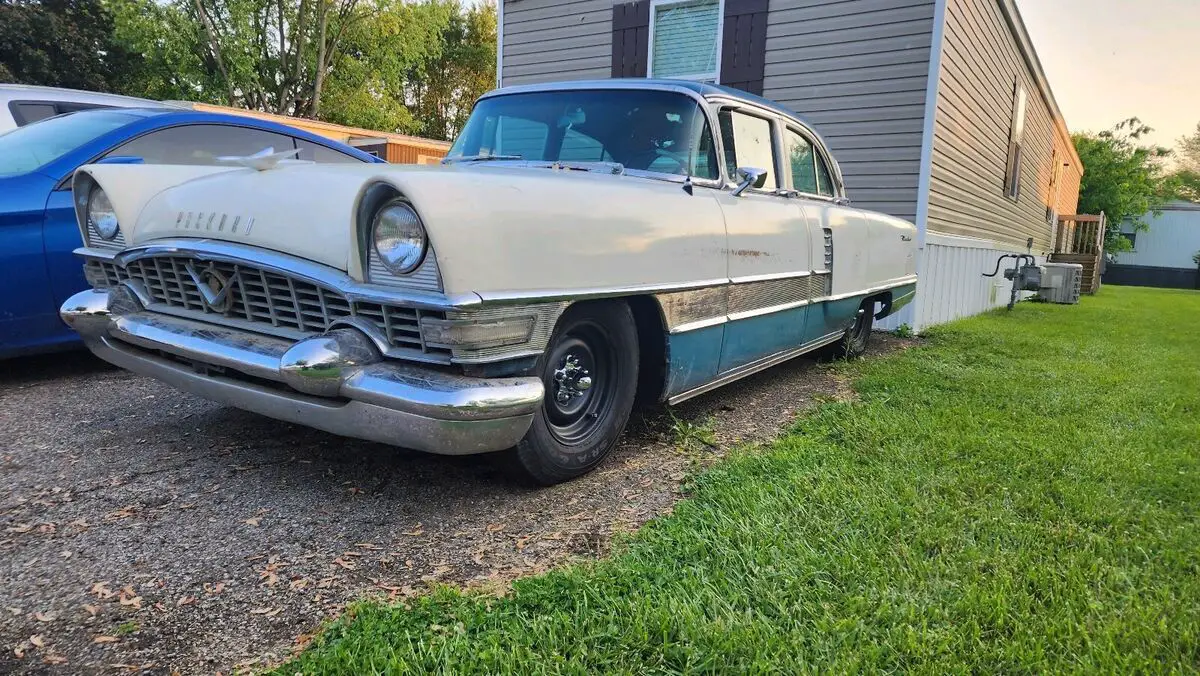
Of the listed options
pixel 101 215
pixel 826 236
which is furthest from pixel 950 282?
pixel 101 215

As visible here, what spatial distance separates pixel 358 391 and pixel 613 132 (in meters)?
1.81

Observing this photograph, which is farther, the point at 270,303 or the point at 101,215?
the point at 101,215

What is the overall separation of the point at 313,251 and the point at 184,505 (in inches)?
36.9

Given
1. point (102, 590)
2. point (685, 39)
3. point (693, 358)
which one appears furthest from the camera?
point (685, 39)

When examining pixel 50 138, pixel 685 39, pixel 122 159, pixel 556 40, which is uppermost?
pixel 556 40

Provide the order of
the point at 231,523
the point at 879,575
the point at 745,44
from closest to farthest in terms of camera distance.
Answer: the point at 879,575
the point at 231,523
the point at 745,44

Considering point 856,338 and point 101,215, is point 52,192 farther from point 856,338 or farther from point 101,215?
point 856,338

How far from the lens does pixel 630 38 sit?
866cm

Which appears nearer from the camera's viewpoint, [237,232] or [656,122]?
[237,232]

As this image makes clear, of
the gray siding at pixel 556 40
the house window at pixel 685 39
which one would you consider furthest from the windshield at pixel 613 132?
the gray siding at pixel 556 40

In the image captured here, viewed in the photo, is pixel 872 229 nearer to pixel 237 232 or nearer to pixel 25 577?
pixel 237 232

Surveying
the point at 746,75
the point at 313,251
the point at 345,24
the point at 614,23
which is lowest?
the point at 313,251

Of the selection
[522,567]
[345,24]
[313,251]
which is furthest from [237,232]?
[345,24]

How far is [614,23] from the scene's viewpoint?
8.77 meters
